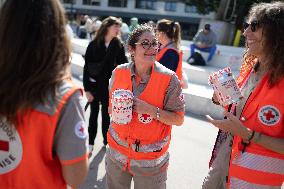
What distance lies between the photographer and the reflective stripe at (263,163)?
80.4 inches

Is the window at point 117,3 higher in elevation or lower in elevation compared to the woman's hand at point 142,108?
lower

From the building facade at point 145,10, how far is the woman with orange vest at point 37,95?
42.7m

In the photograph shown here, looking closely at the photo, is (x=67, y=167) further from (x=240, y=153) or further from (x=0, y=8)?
(x=240, y=153)

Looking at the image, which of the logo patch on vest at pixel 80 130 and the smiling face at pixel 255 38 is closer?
the logo patch on vest at pixel 80 130

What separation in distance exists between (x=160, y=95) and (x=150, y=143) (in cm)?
34

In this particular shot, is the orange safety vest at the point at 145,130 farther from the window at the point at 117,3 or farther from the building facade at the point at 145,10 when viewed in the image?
the window at the point at 117,3

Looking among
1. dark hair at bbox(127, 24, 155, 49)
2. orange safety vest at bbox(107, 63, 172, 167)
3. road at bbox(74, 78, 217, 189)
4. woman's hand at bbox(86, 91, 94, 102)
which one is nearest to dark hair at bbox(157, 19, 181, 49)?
woman's hand at bbox(86, 91, 94, 102)

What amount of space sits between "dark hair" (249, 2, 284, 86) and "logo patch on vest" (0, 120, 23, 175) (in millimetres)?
1360

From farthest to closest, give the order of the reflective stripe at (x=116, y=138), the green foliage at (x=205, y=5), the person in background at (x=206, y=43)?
the green foliage at (x=205, y=5)
the person in background at (x=206, y=43)
the reflective stripe at (x=116, y=138)

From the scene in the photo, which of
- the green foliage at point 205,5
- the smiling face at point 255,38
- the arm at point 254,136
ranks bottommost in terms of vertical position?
the green foliage at point 205,5

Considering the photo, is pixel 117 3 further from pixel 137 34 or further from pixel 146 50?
pixel 146 50

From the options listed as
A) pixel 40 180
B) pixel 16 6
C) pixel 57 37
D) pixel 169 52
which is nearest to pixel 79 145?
pixel 40 180

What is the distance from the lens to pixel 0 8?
4.76 feet

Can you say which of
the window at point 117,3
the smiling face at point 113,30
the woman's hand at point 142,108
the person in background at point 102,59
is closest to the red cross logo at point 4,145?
the woman's hand at point 142,108
